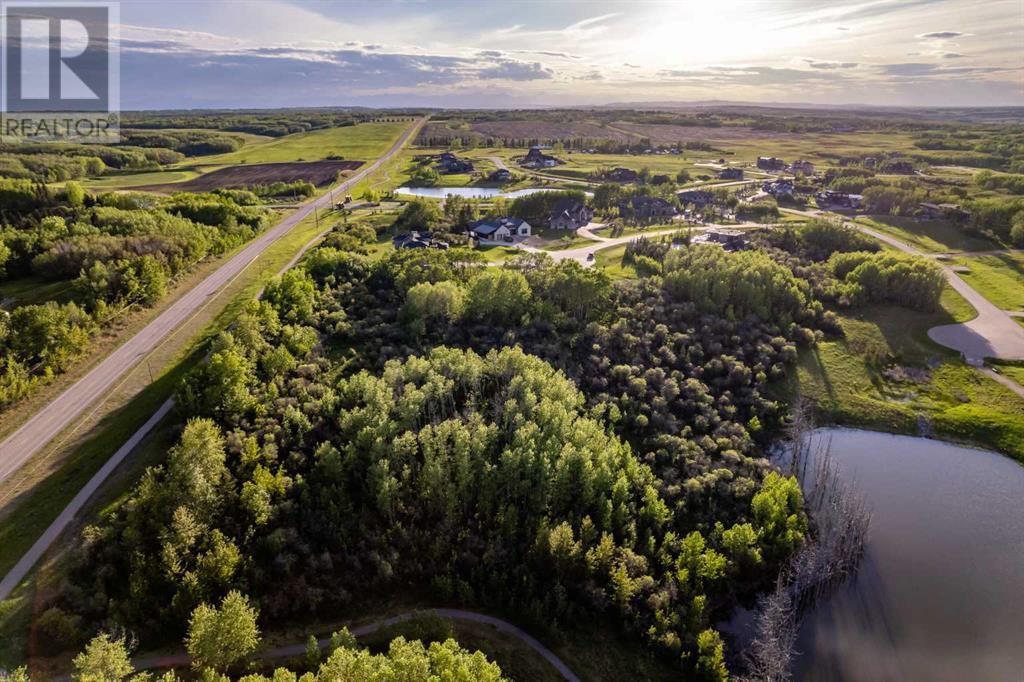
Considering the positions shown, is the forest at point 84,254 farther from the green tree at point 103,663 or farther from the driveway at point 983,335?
the driveway at point 983,335

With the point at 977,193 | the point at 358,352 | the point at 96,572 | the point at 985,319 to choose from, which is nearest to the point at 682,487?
the point at 358,352

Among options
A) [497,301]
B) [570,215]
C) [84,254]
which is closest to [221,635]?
[497,301]

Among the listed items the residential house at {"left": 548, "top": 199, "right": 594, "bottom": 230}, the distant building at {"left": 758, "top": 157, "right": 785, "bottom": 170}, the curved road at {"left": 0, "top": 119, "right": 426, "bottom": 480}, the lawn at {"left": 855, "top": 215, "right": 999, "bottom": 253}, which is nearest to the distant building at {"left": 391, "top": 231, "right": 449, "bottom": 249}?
the curved road at {"left": 0, "top": 119, "right": 426, "bottom": 480}

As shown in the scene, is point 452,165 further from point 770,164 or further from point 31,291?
point 31,291

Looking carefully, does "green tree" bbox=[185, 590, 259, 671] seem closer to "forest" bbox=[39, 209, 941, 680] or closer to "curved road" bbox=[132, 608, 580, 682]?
"curved road" bbox=[132, 608, 580, 682]

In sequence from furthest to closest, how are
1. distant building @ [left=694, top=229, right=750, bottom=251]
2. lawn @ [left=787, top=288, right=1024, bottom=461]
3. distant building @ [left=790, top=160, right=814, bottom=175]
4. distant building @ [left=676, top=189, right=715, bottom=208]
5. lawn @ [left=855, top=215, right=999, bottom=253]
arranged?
distant building @ [left=790, top=160, right=814, bottom=175] < distant building @ [left=676, top=189, right=715, bottom=208] < lawn @ [left=855, top=215, right=999, bottom=253] < distant building @ [left=694, top=229, right=750, bottom=251] < lawn @ [left=787, top=288, right=1024, bottom=461]

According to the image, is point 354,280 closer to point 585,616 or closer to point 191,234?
point 191,234
